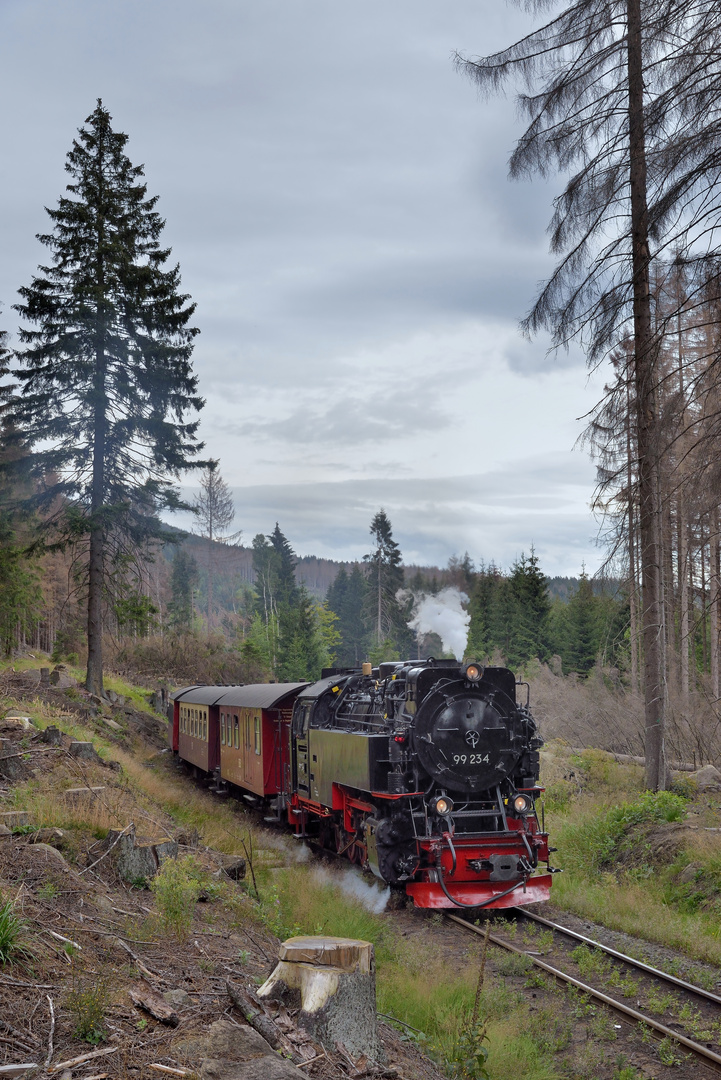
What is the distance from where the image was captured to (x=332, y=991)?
4566 millimetres

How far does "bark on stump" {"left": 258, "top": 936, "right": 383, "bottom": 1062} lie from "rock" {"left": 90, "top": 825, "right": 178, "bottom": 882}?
3.03m

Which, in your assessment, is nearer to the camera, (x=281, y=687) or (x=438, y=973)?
(x=438, y=973)

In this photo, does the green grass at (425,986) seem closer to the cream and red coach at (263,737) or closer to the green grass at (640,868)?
the green grass at (640,868)

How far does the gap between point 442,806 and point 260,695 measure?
7153mm

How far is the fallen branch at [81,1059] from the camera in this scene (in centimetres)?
365

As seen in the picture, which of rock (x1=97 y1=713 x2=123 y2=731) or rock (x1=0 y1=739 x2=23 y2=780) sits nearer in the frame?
rock (x1=0 y1=739 x2=23 y2=780)

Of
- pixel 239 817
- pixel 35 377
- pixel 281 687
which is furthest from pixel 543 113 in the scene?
pixel 35 377

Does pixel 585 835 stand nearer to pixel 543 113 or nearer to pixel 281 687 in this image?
pixel 281 687

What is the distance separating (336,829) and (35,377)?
51.3 feet

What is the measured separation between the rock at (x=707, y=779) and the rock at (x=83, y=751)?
30.5 feet

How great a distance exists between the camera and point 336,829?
12.5 meters

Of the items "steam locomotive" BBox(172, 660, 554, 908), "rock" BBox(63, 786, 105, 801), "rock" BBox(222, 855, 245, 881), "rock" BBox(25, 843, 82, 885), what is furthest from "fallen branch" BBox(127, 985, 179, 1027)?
"steam locomotive" BBox(172, 660, 554, 908)

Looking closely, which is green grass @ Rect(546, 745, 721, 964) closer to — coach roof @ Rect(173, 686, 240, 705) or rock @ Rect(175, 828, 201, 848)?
rock @ Rect(175, 828, 201, 848)

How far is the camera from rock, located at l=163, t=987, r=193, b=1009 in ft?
15.3
